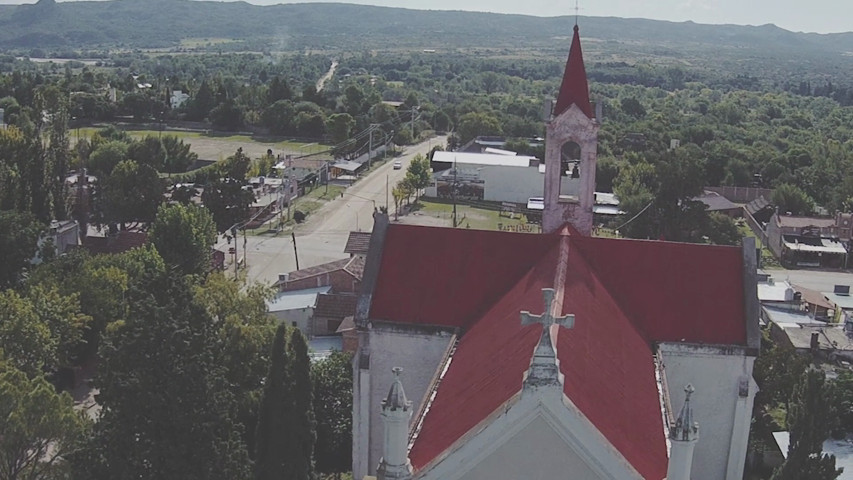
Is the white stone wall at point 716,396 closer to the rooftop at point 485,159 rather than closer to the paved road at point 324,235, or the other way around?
the paved road at point 324,235

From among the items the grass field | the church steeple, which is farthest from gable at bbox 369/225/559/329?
the grass field

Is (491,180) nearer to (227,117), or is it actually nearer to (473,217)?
(473,217)

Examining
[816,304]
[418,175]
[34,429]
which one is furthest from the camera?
[418,175]

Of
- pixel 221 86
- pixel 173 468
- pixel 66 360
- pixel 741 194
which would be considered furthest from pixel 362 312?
pixel 221 86

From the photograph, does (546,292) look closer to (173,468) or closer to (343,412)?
(173,468)

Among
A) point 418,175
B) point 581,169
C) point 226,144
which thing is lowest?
point 226,144

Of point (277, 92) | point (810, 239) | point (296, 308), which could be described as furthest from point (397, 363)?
point (277, 92)
